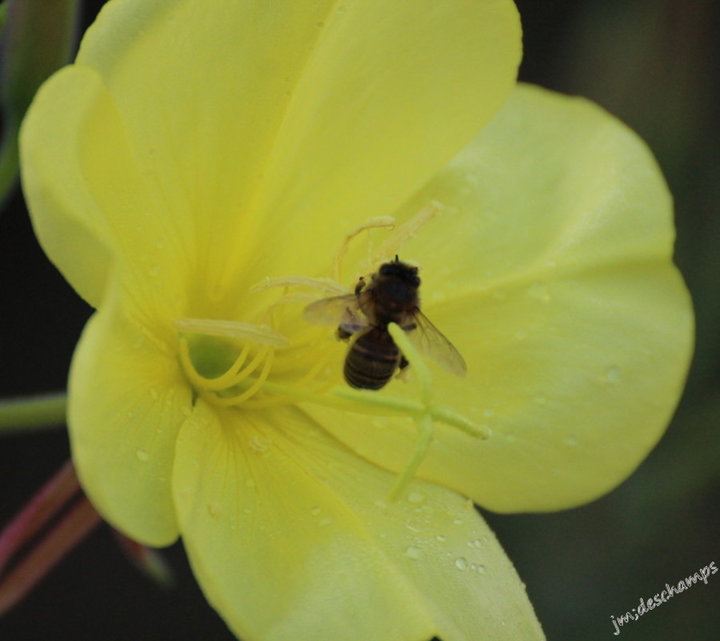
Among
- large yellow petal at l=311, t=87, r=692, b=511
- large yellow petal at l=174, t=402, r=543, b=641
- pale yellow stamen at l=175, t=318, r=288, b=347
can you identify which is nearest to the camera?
large yellow petal at l=174, t=402, r=543, b=641

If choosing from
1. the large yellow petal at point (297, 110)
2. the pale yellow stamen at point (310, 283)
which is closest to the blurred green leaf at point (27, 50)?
the large yellow petal at point (297, 110)

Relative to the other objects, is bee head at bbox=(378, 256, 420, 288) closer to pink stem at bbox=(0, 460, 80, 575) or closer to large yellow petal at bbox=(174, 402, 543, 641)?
large yellow petal at bbox=(174, 402, 543, 641)

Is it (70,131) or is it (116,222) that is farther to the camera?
(116,222)

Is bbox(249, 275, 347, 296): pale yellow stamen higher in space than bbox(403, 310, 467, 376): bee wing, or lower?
higher

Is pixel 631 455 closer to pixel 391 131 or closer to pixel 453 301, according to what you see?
pixel 453 301

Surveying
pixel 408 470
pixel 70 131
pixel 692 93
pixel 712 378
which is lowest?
pixel 712 378

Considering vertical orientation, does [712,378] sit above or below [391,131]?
below

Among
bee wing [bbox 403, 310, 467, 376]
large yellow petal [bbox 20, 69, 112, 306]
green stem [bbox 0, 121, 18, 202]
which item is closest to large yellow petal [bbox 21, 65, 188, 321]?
large yellow petal [bbox 20, 69, 112, 306]

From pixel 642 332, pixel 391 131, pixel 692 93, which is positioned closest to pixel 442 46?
pixel 391 131
